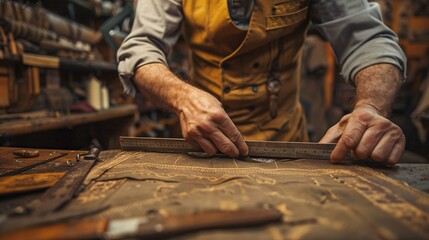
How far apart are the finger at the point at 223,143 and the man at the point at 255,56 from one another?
13 mm

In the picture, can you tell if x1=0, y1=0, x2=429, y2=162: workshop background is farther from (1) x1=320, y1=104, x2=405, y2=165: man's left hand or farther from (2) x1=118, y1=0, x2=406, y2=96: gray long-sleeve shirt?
(1) x1=320, y1=104, x2=405, y2=165: man's left hand

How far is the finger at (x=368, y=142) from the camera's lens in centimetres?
101

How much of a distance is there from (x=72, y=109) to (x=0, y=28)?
74cm

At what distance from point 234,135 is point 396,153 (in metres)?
0.54

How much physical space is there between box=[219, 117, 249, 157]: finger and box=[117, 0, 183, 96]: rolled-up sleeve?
0.48m

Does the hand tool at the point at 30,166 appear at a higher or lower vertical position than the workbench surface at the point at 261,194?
higher

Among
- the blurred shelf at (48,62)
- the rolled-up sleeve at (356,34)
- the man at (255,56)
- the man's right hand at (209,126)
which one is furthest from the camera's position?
the blurred shelf at (48,62)

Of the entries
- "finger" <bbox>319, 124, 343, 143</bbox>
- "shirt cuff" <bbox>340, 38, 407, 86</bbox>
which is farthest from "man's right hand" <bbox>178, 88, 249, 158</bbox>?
"shirt cuff" <bbox>340, 38, 407, 86</bbox>

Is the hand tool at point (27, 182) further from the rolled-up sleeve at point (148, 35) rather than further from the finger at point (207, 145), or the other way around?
the rolled-up sleeve at point (148, 35)

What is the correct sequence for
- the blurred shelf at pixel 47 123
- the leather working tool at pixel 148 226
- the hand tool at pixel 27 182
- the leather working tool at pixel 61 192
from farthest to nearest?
1. the blurred shelf at pixel 47 123
2. the hand tool at pixel 27 182
3. the leather working tool at pixel 61 192
4. the leather working tool at pixel 148 226

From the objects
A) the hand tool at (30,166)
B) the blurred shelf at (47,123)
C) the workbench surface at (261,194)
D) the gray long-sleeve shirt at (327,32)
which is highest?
the gray long-sleeve shirt at (327,32)

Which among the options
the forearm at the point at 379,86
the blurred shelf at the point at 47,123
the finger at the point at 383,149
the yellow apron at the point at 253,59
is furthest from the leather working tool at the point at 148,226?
the blurred shelf at the point at 47,123

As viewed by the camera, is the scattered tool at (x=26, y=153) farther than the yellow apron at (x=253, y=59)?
No

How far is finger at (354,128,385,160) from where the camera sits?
101 cm
